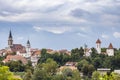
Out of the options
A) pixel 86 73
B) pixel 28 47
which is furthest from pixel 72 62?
pixel 28 47

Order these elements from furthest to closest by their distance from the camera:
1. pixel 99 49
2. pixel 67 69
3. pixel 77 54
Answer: pixel 99 49, pixel 77 54, pixel 67 69

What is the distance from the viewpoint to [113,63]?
8850 cm

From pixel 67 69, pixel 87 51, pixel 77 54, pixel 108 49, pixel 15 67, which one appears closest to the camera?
pixel 67 69

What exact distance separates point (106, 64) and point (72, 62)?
9.63 m

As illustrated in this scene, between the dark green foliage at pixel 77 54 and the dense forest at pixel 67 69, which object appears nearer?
the dense forest at pixel 67 69

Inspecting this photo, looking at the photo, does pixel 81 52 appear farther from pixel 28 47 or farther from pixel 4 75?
pixel 4 75

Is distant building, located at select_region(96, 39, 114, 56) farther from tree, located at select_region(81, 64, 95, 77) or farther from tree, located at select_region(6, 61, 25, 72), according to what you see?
tree, located at select_region(6, 61, 25, 72)

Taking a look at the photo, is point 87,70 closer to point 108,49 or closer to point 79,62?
point 79,62

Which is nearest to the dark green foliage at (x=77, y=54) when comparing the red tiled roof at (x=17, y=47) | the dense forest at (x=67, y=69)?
the dense forest at (x=67, y=69)

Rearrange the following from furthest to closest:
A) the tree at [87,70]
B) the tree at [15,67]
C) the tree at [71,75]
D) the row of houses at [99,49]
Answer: the row of houses at [99,49]
the tree at [15,67]
the tree at [87,70]
the tree at [71,75]

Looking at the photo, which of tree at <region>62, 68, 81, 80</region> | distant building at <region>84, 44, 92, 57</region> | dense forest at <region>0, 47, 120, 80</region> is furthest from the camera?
distant building at <region>84, 44, 92, 57</region>

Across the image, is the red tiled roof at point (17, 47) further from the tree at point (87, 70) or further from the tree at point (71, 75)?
the tree at point (71, 75)

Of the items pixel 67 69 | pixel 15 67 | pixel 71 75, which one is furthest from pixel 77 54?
pixel 71 75

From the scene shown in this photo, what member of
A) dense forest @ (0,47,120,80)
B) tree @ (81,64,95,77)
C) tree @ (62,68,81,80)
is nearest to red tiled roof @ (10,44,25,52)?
dense forest @ (0,47,120,80)
